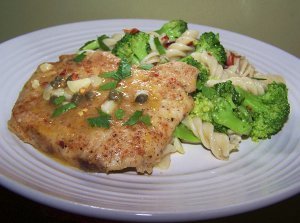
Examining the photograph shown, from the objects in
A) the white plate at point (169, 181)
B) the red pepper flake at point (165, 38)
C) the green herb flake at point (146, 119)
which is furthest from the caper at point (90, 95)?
the red pepper flake at point (165, 38)

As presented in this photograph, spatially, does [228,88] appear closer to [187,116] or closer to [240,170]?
[187,116]

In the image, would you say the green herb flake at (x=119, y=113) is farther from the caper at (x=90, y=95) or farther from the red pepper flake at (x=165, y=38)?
the red pepper flake at (x=165, y=38)

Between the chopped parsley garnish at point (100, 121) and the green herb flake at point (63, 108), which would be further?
the green herb flake at point (63, 108)

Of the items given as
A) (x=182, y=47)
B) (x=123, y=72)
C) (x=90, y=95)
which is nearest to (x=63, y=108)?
(x=90, y=95)

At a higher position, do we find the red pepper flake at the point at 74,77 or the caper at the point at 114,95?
the caper at the point at 114,95

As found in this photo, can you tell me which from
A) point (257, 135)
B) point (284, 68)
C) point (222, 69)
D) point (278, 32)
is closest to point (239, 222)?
point (257, 135)

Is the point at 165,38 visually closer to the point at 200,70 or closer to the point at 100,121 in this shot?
the point at 200,70

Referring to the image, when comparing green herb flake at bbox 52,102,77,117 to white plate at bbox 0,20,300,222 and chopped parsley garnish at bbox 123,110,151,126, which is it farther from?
chopped parsley garnish at bbox 123,110,151,126
